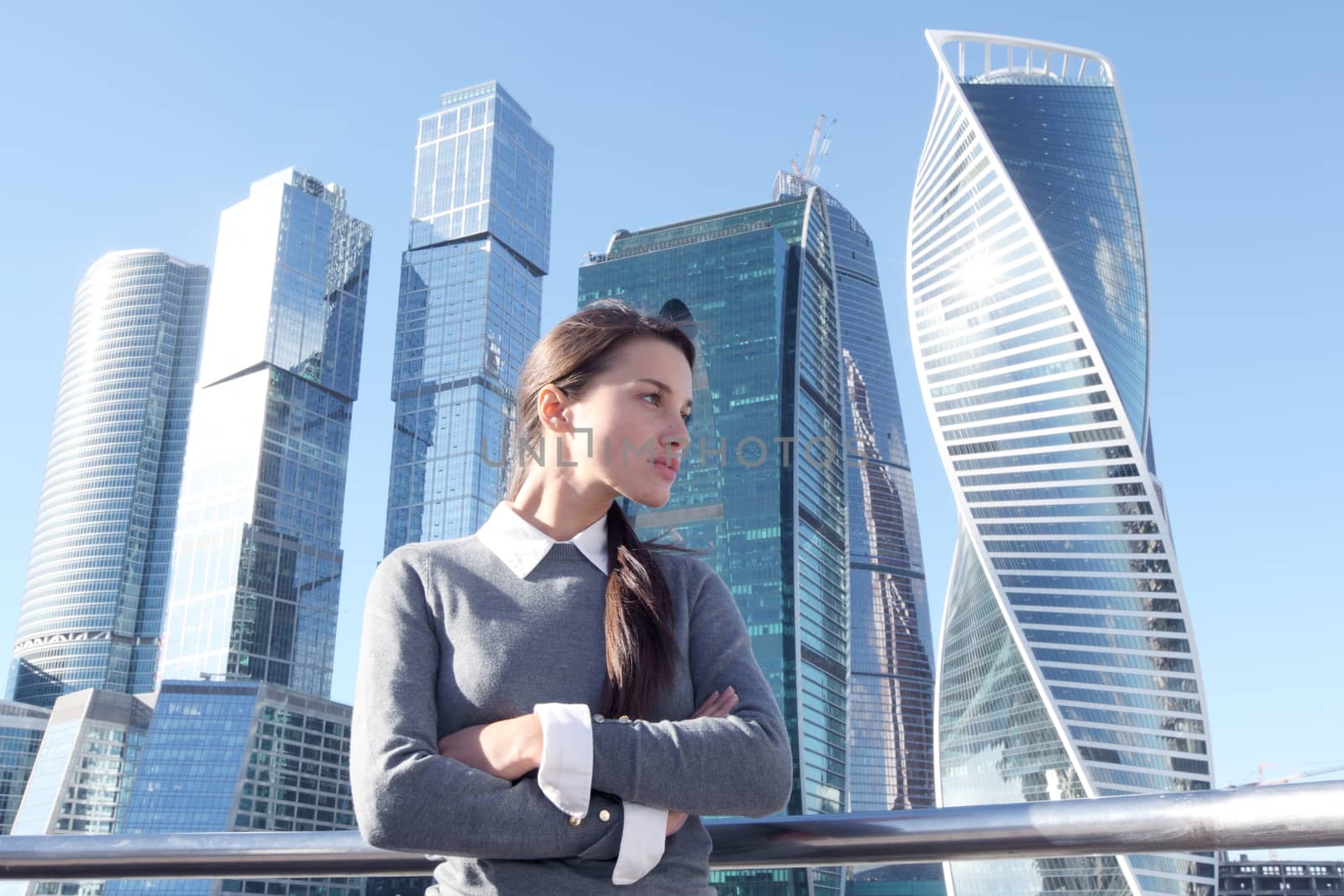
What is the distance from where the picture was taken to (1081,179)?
7719 centimetres

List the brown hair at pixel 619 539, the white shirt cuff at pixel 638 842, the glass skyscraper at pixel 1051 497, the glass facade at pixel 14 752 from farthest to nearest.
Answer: the glass facade at pixel 14 752, the glass skyscraper at pixel 1051 497, the brown hair at pixel 619 539, the white shirt cuff at pixel 638 842

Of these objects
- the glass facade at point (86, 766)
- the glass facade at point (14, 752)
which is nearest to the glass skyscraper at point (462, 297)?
the glass facade at point (86, 766)

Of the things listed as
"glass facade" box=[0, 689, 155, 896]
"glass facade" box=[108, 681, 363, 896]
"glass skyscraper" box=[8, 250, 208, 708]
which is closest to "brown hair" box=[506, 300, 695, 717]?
"glass facade" box=[108, 681, 363, 896]

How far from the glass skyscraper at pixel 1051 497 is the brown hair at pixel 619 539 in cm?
6574

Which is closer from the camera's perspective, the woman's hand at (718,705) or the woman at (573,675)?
the woman at (573,675)

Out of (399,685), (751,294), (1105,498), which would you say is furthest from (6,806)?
(399,685)

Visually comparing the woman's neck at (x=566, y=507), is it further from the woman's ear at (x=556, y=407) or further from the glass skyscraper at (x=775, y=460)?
the glass skyscraper at (x=775, y=460)

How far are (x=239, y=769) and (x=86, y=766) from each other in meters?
14.5

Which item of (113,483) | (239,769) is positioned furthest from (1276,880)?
(113,483)

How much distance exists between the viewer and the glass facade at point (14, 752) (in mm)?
92062

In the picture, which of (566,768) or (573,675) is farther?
(573,675)

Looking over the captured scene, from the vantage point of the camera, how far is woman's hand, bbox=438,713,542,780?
1.75 metres

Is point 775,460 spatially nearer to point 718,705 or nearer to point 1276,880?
point 1276,880

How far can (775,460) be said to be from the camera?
78000mm
